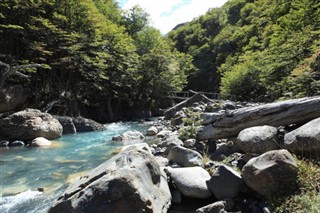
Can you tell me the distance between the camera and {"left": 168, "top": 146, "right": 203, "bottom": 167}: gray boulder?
5641 mm

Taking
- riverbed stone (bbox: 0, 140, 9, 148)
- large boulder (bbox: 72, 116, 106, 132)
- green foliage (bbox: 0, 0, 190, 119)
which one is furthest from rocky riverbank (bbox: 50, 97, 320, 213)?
green foliage (bbox: 0, 0, 190, 119)

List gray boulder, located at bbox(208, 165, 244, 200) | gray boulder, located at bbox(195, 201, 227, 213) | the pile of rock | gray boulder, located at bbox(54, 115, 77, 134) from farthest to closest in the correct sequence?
gray boulder, located at bbox(54, 115, 77, 134) < the pile of rock < gray boulder, located at bbox(208, 165, 244, 200) < gray boulder, located at bbox(195, 201, 227, 213)

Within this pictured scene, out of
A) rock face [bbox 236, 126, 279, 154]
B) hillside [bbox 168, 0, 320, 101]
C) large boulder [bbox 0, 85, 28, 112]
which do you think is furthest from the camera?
large boulder [bbox 0, 85, 28, 112]

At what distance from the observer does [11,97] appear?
16016 mm

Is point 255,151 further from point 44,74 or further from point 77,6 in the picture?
point 77,6

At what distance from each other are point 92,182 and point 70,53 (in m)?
19.1

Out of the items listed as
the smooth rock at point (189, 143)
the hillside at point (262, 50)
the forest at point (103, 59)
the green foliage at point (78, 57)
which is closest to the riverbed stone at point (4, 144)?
the green foliage at point (78, 57)

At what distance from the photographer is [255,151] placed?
15.8 feet

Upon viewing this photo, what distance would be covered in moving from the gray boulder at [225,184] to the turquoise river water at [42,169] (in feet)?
10.2

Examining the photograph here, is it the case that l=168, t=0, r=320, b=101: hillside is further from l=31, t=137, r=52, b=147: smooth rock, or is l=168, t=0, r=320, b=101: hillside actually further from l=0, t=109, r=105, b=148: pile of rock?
l=0, t=109, r=105, b=148: pile of rock

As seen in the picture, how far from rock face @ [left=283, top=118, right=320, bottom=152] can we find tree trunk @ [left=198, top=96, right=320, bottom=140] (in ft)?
2.65

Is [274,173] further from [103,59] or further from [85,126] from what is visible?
[103,59]

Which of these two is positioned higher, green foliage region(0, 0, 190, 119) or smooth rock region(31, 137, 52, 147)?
green foliage region(0, 0, 190, 119)

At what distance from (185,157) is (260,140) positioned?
5.74 ft
